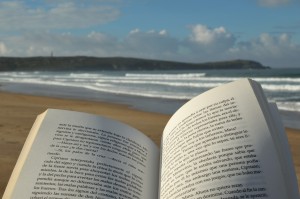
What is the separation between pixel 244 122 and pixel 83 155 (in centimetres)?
67

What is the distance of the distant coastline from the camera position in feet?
353

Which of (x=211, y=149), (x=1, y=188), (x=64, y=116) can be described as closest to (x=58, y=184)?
(x=64, y=116)

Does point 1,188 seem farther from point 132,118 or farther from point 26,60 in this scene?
point 26,60

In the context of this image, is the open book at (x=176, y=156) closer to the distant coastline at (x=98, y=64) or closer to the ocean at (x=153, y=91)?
the ocean at (x=153, y=91)

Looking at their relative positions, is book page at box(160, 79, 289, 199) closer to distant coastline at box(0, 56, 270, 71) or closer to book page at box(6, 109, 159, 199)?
book page at box(6, 109, 159, 199)

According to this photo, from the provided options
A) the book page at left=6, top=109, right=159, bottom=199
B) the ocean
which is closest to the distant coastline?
the ocean

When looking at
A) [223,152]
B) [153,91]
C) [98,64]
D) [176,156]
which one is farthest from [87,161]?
[98,64]

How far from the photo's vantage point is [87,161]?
1971mm

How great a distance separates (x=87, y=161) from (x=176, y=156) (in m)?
0.37

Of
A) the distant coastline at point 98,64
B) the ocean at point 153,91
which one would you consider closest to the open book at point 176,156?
the ocean at point 153,91

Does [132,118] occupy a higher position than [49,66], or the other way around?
[49,66]

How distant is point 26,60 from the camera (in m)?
112

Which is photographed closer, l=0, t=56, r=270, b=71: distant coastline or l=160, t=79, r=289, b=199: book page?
l=160, t=79, r=289, b=199: book page

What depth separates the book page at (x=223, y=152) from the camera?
5.52ft
